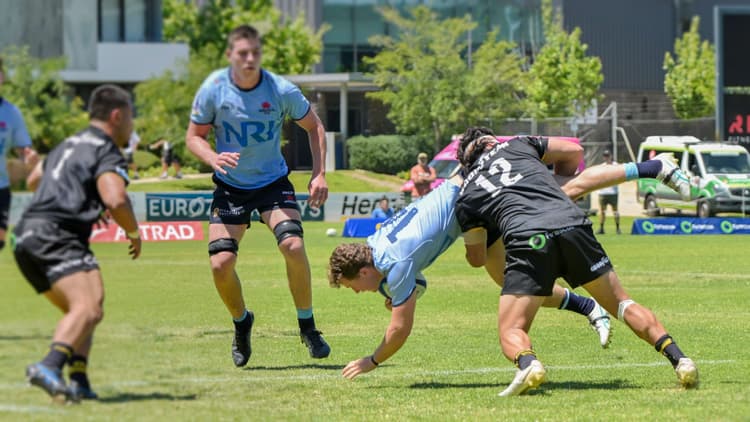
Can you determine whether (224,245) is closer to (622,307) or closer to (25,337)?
(622,307)

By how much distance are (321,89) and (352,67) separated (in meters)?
12.5

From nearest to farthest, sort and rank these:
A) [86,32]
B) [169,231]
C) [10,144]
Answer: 1. [86,32]
2. [10,144]
3. [169,231]

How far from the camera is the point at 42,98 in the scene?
488cm

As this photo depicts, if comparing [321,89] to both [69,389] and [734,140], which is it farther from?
[69,389]

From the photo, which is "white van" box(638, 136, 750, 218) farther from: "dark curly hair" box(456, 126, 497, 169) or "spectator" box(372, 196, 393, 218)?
"dark curly hair" box(456, 126, 497, 169)

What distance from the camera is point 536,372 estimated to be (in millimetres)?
7914

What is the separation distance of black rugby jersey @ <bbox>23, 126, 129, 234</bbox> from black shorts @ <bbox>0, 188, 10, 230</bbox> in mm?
280

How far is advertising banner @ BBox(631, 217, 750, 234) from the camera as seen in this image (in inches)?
1288

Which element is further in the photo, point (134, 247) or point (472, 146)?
point (472, 146)

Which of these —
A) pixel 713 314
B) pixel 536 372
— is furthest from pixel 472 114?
pixel 536 372

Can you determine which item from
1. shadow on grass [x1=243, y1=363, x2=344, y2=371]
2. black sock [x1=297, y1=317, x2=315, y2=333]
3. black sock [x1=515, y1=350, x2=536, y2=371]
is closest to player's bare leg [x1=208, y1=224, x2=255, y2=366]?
shadow on grass [x1=243, y1=363, x2=344, y2=371]

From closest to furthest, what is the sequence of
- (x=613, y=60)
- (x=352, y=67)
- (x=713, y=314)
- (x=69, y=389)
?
(x=69, y=389)
(x=713, y=314)
(x=352, y=67)
(x=613, y=60)

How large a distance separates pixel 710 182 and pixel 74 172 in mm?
33249

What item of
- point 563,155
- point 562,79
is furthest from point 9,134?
point 562,79
